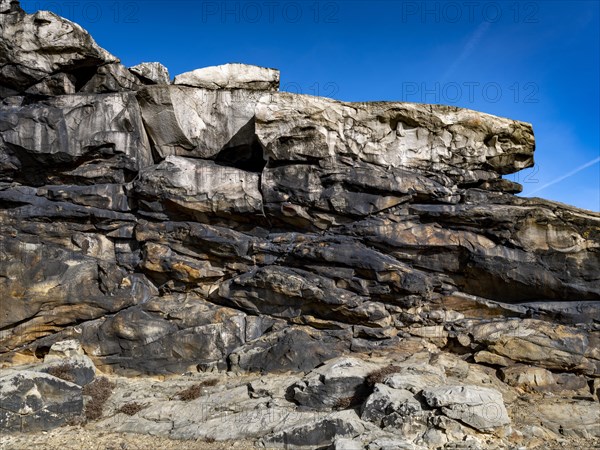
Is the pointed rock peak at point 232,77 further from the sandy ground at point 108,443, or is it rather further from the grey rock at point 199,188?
the sandy ground at point 108,443

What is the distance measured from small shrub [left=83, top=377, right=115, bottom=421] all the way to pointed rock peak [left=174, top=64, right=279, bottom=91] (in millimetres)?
14245

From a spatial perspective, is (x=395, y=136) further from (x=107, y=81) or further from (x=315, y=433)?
(x=107, y=81)

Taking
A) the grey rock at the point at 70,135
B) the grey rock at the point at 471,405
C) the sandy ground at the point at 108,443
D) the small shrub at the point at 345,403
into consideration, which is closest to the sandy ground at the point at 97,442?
the sandy ground at the point at 108,443

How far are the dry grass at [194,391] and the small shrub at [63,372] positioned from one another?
404 centimetres

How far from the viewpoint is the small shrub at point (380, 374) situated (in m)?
15.7

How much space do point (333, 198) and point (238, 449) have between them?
1083 centimetres

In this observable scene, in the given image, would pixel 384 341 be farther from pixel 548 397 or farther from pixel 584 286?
pixel 584 286

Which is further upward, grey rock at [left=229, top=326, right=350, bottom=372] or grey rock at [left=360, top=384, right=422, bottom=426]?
grey rock at [left=229, top=326, right=350, bottom=372]

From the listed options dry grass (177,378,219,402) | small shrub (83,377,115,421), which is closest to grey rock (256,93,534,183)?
dry grass (177,378,219,402)

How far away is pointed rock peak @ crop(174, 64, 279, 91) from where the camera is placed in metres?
22.6

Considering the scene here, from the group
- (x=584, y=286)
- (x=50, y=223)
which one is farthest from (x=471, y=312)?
(x=50, y=223)

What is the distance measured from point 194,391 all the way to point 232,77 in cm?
1518

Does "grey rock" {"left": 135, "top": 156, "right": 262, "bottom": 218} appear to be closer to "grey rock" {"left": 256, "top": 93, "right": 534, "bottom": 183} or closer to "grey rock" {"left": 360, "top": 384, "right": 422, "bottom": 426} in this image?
"grey rock" {"left": 256, "top": 93, "right": 534, "bottom": 183}

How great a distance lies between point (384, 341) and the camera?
760 inches
